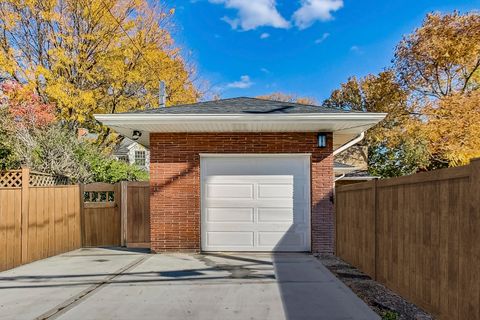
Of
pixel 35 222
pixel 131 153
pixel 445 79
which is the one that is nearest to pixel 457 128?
pixel 445 79

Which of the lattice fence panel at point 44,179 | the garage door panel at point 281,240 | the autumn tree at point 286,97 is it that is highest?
the autumn tree at point 286,97

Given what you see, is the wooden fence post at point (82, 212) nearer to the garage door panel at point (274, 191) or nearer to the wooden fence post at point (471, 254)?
the garage door panel at point (274, 191)

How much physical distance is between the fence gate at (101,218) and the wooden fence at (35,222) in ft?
0.97

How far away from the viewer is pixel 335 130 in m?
8.70

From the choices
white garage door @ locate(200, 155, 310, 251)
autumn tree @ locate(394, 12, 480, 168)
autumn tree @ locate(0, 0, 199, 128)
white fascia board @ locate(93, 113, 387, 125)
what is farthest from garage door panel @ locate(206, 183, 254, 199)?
autumn tree @ locate(394, 12, 480, 168)

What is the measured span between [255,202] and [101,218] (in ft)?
13.4

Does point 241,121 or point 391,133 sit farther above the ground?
point 391,133

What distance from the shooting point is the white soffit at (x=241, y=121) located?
764cm

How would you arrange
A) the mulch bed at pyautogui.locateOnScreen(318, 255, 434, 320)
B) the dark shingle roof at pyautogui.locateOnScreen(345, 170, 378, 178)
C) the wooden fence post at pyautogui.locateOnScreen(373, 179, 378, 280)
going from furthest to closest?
the dark shingle roof at pyautogui.locateOnScreen(345, 170, 378, 178)
the wooden fence post at pyautogui.locateOnScreen(373, 179, 378, 280)
the mulch bed at pyautogui.locateOnScreen(318, 255, 434, 320)

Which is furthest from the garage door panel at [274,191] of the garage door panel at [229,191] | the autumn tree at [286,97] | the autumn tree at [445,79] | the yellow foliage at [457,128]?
the autumn tree at [286,97]

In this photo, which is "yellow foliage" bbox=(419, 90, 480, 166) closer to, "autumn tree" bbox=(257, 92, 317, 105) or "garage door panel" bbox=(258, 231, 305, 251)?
"garage door panel" bbox=(258, 231, 305, 251)

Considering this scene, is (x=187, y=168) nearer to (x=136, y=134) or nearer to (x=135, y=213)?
(x=136, y=134)

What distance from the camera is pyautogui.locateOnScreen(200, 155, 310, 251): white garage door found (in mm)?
8594

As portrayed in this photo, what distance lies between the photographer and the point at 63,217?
876 centimetres
